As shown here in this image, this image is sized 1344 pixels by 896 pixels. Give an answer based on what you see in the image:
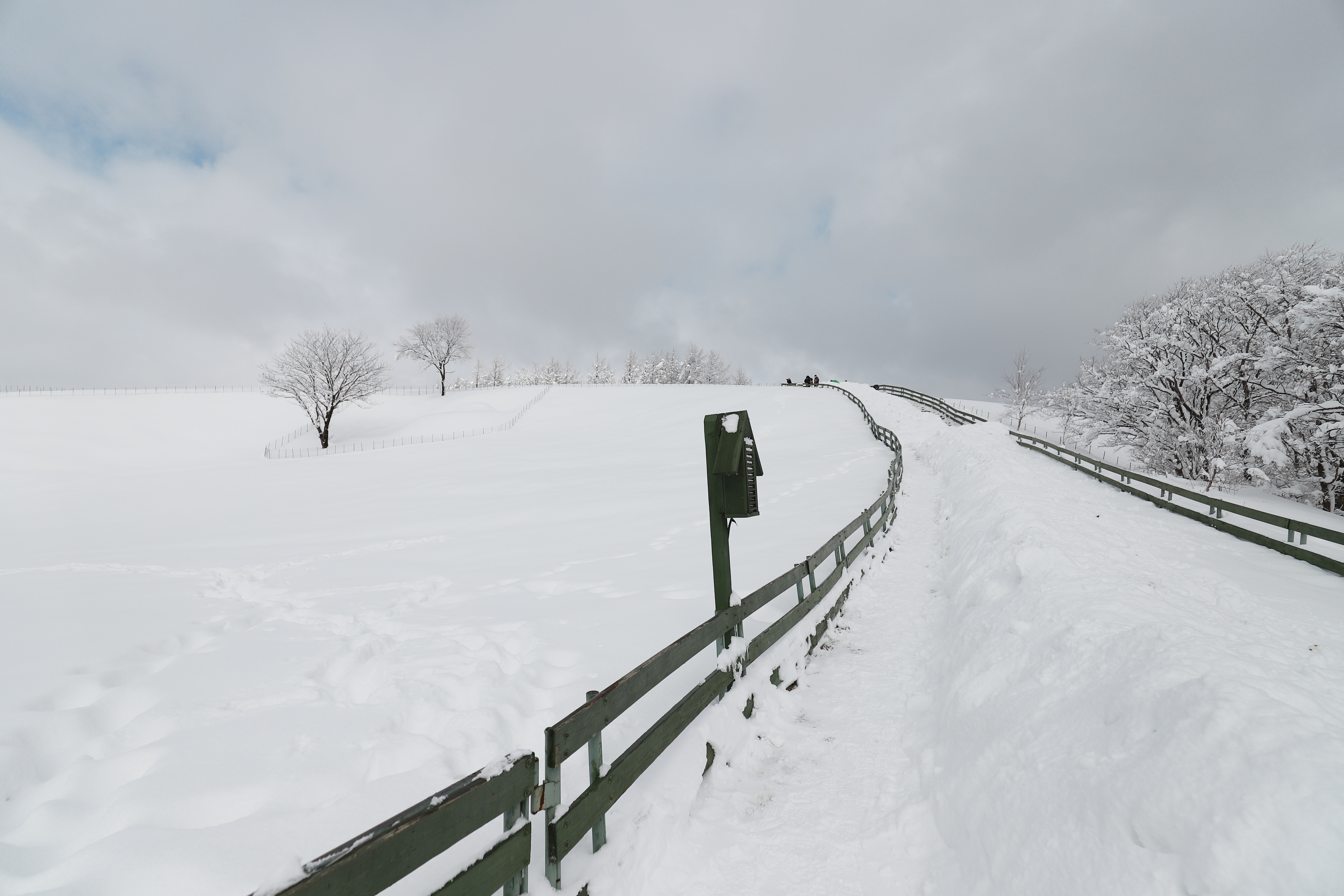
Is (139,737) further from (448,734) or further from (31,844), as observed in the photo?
(448,734)

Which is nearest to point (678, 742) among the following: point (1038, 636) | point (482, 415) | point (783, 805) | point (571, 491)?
Answer: point (783, 805)

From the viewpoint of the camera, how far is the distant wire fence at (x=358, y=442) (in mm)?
37094

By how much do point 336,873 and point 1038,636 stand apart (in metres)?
5.62

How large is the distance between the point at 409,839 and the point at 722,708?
3.00 metres

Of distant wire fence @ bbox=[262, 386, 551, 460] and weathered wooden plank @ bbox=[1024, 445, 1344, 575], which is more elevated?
distant wire fence @ bbox=[262, 386, 551, 460]

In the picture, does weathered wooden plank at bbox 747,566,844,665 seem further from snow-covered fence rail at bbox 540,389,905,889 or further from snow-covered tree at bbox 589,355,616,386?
snow-covered tree at bbox 589,355,616,386

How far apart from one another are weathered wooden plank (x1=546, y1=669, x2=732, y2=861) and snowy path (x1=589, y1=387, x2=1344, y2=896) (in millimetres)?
194

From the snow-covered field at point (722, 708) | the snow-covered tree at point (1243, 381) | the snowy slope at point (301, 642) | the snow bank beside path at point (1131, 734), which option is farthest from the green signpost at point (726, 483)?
the snow-covered tree at point (1243, 381)

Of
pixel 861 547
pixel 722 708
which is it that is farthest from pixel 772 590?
pixel 861 547

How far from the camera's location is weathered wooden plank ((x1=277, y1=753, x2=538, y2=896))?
5.76 feet

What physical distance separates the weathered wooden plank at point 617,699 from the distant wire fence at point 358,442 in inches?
1364

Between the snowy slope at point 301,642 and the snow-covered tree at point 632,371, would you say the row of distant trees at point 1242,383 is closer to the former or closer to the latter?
the snowy slope at point 301,642

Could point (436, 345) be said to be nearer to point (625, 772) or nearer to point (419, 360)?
point (419, 360)

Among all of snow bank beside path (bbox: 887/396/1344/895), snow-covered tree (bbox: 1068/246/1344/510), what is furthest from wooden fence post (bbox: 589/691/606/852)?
snow-covered tree (bbox: 1068/246/1344/510)
